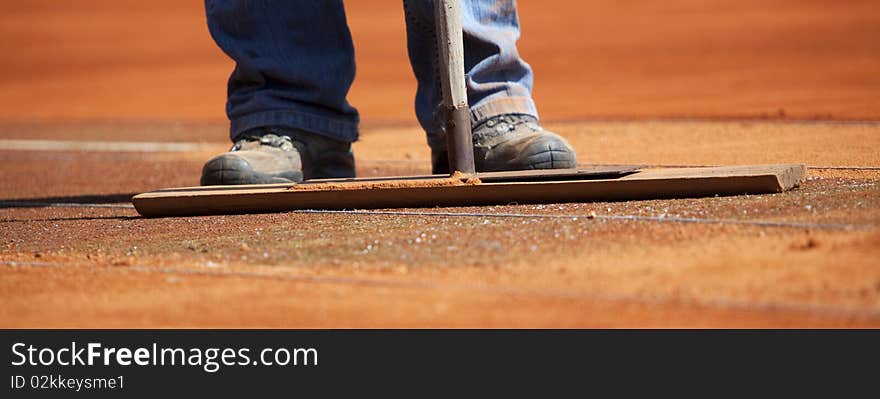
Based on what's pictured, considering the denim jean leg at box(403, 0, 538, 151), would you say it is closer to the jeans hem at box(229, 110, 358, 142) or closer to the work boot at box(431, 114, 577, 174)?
the work boot at box(431, 114, 577, 174)

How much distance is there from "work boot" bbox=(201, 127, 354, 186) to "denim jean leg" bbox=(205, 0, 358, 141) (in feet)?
0.09

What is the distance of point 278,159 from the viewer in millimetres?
3129

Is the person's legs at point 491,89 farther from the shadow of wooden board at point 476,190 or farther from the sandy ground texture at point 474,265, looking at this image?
the sandy ground texture at point 474,265

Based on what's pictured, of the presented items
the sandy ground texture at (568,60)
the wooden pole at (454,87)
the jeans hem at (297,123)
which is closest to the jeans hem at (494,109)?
the wooden pole at (454,87)

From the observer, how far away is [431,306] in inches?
65.7

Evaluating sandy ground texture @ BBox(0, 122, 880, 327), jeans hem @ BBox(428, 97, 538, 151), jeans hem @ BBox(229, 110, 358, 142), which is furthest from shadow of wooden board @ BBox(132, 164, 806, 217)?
jeans hem @ BBox(229, 110, 358, 142)

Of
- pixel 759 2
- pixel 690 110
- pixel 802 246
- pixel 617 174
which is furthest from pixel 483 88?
pixel 759 2

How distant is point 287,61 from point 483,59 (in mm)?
612

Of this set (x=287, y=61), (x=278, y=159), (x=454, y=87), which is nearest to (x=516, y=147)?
(x=454, y=87)

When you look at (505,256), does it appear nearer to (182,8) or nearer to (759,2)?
(759,2)

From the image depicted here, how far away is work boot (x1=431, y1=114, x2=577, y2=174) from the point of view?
2.82 meters

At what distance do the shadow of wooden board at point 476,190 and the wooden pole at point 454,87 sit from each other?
0.08 meters

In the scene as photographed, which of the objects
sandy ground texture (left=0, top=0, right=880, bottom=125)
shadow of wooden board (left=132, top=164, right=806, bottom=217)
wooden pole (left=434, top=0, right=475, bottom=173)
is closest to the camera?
→ shadow of wooden board (left=132, top=164, right=806, bottom=217)

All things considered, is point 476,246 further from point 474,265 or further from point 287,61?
point 287,61
